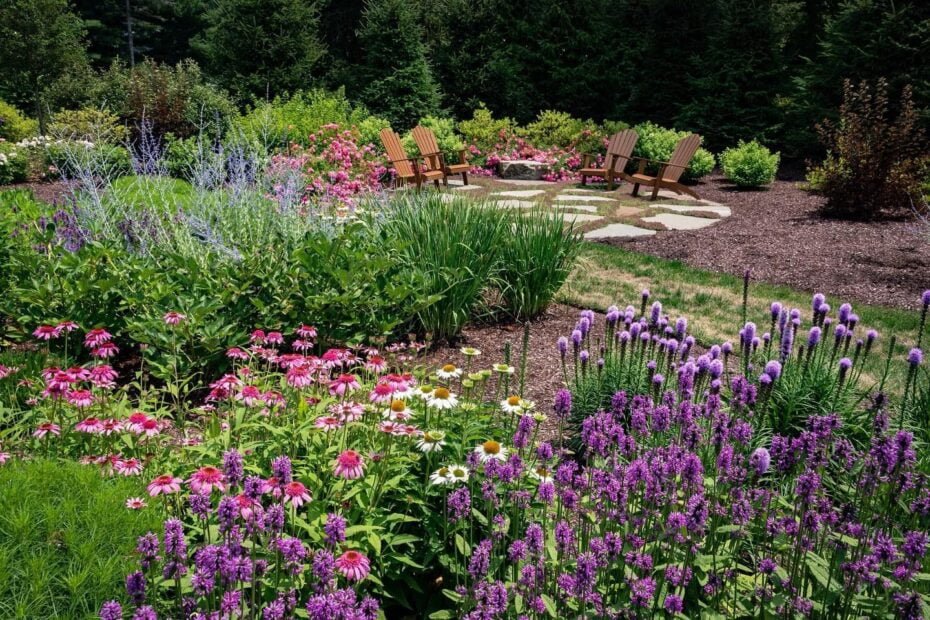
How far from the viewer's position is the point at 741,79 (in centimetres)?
1342

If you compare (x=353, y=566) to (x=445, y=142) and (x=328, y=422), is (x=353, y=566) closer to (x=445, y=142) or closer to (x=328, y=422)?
(x=328, y=422)

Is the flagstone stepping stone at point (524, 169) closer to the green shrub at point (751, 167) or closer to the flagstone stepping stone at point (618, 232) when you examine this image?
the green shrub at point (751, 167)

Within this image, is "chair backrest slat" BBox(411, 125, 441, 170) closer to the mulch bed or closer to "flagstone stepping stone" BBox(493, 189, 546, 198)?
"flagstone stepping stone" BBox(493, 189, 546, 198)

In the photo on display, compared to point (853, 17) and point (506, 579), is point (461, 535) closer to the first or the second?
point (506, 579)

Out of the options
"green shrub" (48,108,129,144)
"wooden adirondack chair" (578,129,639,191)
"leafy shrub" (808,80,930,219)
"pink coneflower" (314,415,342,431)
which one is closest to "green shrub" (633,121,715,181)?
"wooden adirondack chair" (578,129,639,191)

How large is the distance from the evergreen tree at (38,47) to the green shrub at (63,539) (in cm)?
1607

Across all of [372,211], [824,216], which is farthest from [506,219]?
[824,216]

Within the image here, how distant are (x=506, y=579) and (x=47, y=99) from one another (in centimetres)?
1873

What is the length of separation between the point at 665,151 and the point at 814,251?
18.1ft

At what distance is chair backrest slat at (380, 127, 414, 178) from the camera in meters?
10.2

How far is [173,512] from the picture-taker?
6.90ft

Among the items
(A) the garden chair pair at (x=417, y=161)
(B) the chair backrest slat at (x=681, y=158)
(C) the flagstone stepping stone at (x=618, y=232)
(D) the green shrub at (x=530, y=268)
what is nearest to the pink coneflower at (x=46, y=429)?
(D) the green shrub at (x=530, y=268)

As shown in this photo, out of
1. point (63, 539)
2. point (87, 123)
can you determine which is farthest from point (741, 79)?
point (63, 539)

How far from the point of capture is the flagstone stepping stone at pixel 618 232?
25.5 ft
